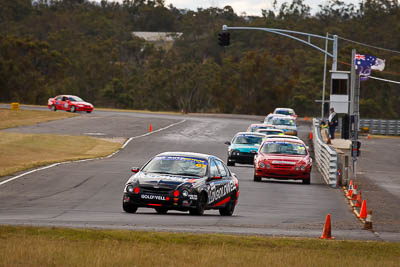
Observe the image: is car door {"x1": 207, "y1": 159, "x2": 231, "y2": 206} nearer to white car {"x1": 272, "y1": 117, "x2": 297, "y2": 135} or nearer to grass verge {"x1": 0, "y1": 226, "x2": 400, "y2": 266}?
grass verge {"x1": 0, "y1": 226, "x2": 400, "y2": 266}

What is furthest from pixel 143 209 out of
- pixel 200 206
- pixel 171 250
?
pixel 171 250

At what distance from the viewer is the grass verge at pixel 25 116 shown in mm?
58625

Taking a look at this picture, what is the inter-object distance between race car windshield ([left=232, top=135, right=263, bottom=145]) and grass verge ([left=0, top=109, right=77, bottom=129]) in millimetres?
27414

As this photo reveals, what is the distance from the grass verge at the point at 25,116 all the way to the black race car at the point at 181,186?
41162mm

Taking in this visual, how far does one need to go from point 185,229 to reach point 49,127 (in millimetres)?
42731

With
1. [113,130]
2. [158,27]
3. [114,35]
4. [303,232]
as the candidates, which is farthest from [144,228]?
[158,27]

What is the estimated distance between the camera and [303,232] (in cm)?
1432

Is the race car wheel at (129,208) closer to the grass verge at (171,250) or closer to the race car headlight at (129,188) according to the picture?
the race car headlight at (129,188)

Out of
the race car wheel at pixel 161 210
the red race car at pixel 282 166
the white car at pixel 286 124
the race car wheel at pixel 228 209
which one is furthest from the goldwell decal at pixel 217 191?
the white car at pixel 286 124

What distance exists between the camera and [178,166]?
1652 cm

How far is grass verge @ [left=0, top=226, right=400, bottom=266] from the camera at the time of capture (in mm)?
9695

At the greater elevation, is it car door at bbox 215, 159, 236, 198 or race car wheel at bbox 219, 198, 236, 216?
car door at bbox 215, 159, 236, 198

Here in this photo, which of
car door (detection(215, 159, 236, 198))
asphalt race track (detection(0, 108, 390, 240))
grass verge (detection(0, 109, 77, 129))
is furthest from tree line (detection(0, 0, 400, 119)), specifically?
car door (detection(215, 159, 236, 198))

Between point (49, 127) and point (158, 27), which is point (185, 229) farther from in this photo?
point (158, 27)
